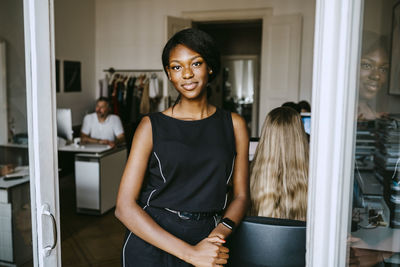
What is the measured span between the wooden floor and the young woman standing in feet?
6.65

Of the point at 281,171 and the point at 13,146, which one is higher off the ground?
the point at 13,146

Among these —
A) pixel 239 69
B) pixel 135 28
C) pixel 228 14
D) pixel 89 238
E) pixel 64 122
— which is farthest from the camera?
pixel 239 69

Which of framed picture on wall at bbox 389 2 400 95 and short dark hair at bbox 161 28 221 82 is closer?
framed picture on wall at bbox 389 2 400 95

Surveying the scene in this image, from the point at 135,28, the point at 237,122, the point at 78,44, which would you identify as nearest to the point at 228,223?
the point at 237,122

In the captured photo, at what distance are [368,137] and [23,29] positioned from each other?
3.33ft

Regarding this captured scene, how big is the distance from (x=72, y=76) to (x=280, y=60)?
3.65m

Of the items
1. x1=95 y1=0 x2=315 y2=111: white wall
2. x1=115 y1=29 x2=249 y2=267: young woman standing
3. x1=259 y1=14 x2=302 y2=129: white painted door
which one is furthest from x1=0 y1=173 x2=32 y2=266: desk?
x1=95 y1=0 x2=315 y2=111: white wall

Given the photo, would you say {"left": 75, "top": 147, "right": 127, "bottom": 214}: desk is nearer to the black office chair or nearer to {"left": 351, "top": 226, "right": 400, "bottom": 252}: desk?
the black office chair

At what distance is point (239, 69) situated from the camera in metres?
10.1

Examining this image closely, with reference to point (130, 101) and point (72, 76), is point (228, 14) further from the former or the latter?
point (72, 76)

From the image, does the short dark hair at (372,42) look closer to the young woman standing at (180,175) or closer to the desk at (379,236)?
the desk at (379,236)

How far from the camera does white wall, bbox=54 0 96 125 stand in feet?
19.9

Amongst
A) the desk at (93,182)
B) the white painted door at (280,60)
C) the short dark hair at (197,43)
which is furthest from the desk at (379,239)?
the white painted door at (280,60)

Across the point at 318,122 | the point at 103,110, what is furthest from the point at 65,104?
the point at 318,122
